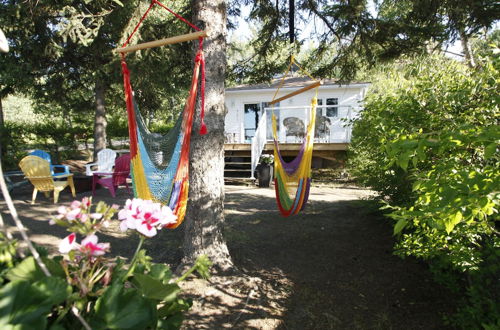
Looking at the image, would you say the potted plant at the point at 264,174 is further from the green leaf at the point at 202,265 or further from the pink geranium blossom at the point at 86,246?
the pink geranium blossom at the point at 86,246

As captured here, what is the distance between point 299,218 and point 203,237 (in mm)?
2361

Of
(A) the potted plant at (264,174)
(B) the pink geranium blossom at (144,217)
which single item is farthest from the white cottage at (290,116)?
(B) the pink geranium blossom at (144,217)

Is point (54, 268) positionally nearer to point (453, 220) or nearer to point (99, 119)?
point (453, 220)

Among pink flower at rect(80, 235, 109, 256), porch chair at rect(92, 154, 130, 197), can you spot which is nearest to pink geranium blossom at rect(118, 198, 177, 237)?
pink flower at rect(80, 235, 109, 256)

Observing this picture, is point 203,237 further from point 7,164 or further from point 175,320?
point 7,164

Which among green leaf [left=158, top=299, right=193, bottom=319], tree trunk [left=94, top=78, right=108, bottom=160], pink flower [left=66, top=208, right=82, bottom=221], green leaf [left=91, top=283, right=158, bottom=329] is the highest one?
tree trunk [left=94, top=78, right=108, bottom=160]

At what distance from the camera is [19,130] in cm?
988

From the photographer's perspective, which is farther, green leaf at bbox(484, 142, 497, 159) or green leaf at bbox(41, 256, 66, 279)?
green leaf at bbox(484, 142, 497, 159)

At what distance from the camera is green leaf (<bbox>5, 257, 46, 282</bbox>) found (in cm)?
72

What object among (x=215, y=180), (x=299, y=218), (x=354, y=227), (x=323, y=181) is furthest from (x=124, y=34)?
(x=323, y=181)

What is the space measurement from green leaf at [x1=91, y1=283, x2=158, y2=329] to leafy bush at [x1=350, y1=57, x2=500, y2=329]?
0.83m

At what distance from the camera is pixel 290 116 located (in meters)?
11.7

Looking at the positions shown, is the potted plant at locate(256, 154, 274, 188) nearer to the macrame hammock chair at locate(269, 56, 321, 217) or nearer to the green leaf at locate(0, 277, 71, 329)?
the macrame hammock chair at locate(269, 56, 321, 217)

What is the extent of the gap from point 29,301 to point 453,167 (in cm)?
145
